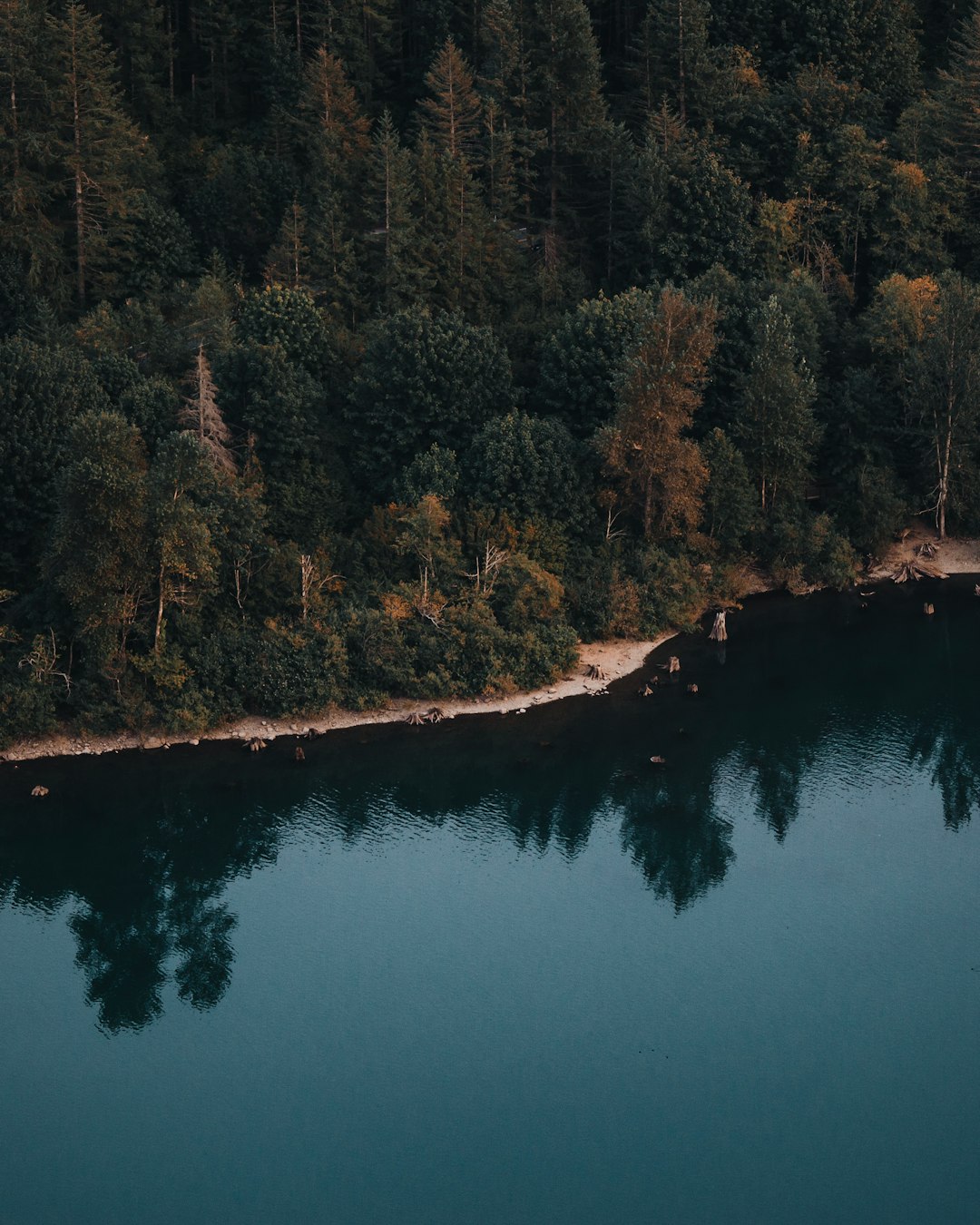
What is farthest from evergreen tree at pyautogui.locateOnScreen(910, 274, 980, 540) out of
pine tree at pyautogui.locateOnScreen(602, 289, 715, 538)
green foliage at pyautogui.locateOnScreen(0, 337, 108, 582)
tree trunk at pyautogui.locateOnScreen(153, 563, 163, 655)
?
green foliage at pyautogui.locateOnScreen(0, 337, 108, 582)

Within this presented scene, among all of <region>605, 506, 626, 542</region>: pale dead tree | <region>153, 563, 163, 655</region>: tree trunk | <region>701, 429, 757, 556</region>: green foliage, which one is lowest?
<region>153, 563, 163, 655</region>: tree trunk

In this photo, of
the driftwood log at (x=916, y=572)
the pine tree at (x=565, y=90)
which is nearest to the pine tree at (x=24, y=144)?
the pine tree at (x=565, y=90)

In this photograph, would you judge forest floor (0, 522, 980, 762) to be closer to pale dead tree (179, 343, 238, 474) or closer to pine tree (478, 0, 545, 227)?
pale dead tree (179, 343, 238, 474)

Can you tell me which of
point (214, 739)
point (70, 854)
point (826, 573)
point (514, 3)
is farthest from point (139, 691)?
point (514, 3)

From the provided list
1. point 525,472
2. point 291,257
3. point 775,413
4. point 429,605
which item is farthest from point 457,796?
point 291,257

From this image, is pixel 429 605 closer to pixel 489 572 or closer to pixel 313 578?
pixel 489 572

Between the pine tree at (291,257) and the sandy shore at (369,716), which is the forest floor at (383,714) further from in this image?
the pine tree at (291,257)
